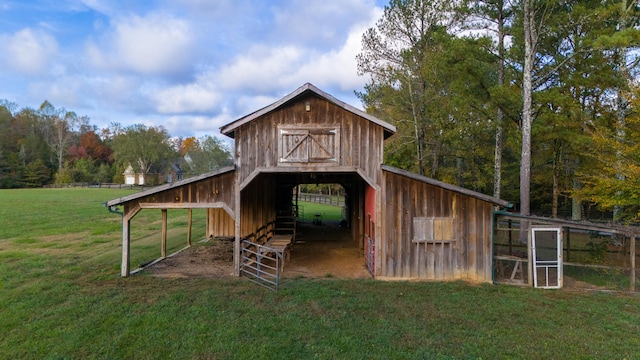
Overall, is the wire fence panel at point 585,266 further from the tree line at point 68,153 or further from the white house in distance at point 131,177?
the white house in distance at point 131,177

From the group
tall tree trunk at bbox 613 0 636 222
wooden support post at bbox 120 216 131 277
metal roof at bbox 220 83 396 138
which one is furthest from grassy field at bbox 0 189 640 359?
tall tree trunk at bbox 613 0 636 222

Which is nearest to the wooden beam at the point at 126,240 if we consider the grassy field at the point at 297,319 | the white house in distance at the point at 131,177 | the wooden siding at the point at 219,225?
the grassy field at the point at 297,319

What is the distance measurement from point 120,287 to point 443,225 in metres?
8.92

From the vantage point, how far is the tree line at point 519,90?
12344 mm

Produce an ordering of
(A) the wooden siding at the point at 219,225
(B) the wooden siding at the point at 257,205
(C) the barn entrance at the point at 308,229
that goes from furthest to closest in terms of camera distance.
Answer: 1. (A) the wooden siding at the point at 219,225
2. (B) the wooden siding at the point at 257,205
3. (C) the barn entrance at the point at 308,229

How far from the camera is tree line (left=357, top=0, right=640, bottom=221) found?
1234 centimetres

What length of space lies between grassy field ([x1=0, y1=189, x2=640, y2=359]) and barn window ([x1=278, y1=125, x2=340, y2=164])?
3520 mm

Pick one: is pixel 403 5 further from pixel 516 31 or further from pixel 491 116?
pixel 491 116

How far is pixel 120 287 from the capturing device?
8.84 metres

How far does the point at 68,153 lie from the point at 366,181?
240 ft

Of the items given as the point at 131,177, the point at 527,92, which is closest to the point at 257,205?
the point at 527,92

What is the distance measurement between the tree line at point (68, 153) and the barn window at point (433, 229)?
5096 cm

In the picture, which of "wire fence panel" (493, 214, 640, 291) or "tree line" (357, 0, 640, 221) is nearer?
"wire fence panel" (493, 214, 640, 291)

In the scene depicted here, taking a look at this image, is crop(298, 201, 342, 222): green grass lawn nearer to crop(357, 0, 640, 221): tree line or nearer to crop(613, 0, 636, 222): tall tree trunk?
crop(357, 0, 640, 221): tree line
